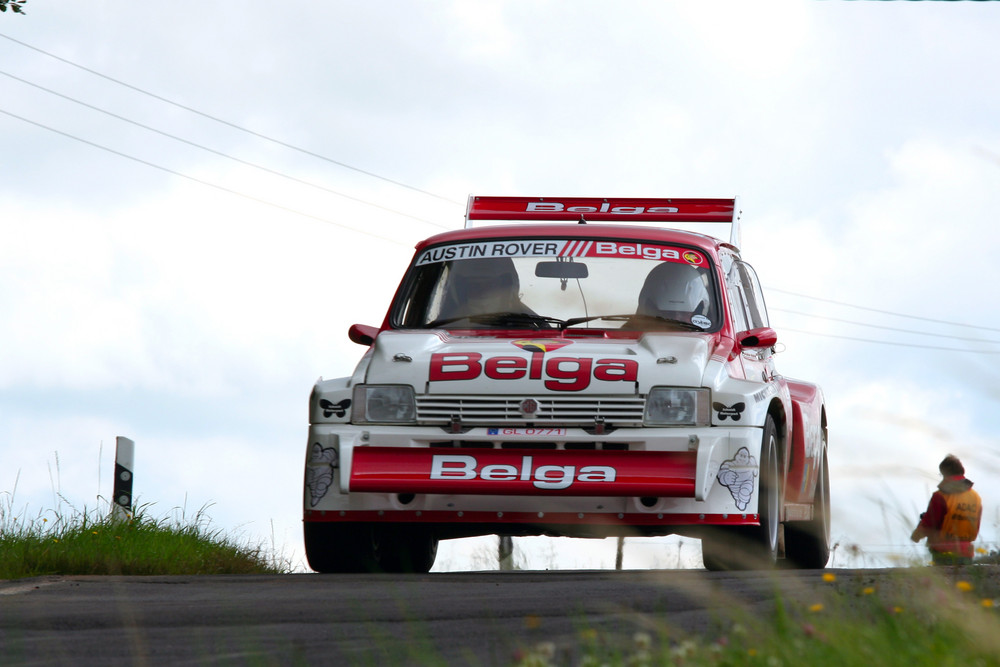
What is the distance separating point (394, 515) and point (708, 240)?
2.87 meters

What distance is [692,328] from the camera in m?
8.52

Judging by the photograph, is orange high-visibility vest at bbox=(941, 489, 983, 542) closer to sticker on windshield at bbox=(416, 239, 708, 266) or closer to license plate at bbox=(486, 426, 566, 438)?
sticker on windshield at bbox=(416, 239, 708, 266)

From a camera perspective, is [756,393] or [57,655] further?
[756,393]

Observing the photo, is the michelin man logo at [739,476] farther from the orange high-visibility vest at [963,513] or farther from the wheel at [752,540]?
the orange high-visibility vest at [963,513]

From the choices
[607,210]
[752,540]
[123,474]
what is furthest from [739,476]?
[123,474]

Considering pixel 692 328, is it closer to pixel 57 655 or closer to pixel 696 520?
pixel 696 520

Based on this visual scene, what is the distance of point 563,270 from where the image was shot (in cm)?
887

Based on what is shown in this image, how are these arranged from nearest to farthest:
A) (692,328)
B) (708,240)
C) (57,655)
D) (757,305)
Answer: (57,655)
(692,328)
(708,240)
(757,305)

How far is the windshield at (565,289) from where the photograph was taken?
8.64 meters

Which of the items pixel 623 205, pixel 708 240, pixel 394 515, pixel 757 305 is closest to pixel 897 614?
pixel 394 515

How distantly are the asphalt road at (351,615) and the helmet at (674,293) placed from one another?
1.80 m

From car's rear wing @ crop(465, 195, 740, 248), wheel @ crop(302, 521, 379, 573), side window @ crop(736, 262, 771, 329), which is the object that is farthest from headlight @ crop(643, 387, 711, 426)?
car's rear wing @ crop(465, 195, 740, 248)

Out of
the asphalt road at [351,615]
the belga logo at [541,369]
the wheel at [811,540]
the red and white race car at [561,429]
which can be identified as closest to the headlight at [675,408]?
the red and white race car at [561,429]

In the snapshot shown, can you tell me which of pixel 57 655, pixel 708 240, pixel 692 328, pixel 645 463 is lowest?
pixel 57 655
